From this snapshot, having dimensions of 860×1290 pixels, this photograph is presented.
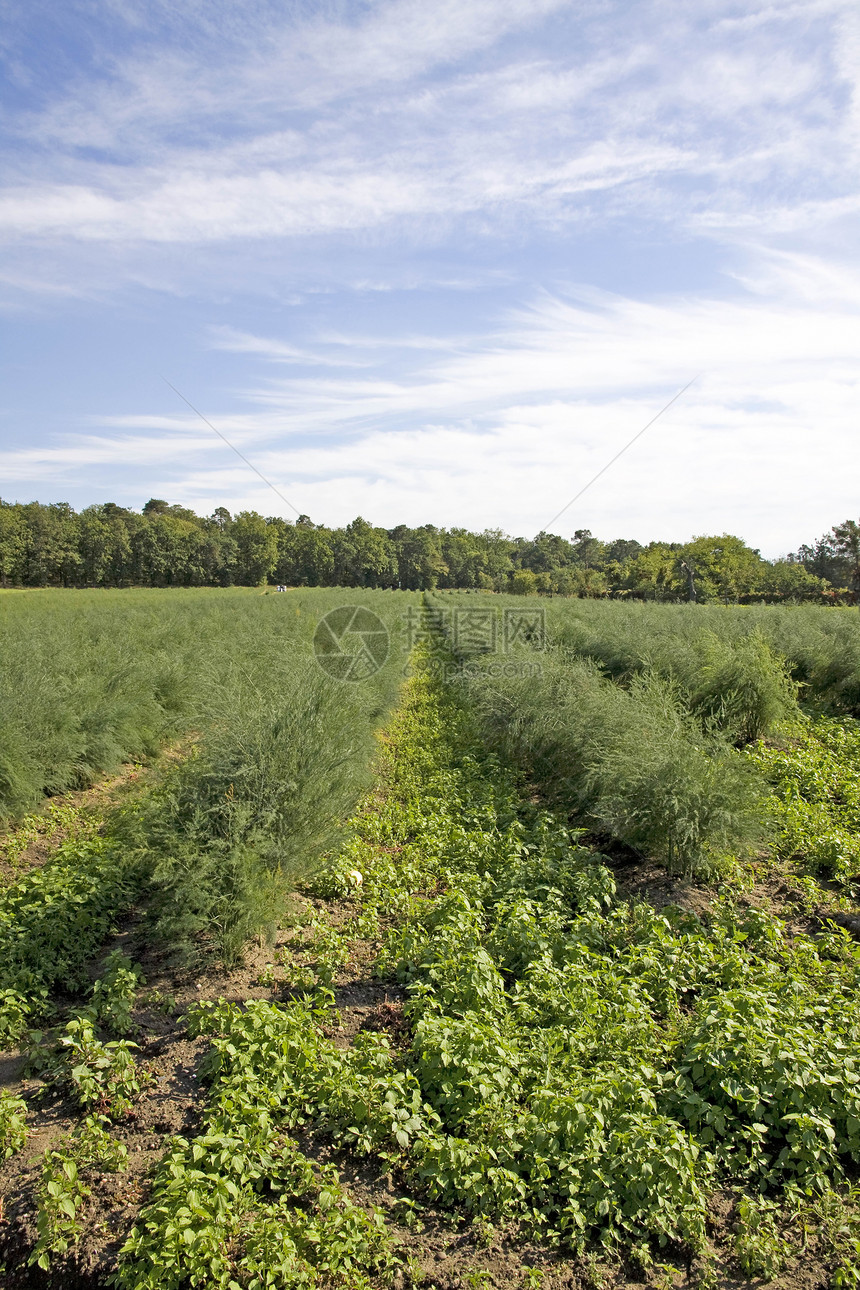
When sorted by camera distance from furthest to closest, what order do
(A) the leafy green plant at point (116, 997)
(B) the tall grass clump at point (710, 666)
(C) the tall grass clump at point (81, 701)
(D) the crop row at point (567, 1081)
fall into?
(B) the tall grass clump at point (710, 666)
(C) the tall grass clump at point (81, 701)
(A) the leafy green plant at point (116, 997)
(D) the crop row at point (567, 1081)

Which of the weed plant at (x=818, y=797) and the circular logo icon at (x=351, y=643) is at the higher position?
the circular logo icon at (x=351, y=643)

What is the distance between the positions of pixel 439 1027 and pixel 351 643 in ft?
48.6

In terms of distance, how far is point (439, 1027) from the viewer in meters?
4.14

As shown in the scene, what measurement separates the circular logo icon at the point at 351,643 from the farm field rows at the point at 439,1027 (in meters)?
3.81

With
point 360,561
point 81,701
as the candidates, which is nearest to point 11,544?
point 360,561

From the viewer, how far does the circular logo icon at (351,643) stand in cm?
1270

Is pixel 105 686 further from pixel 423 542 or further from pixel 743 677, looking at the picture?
pixel 423 542

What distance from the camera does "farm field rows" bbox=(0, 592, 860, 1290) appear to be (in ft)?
10.2

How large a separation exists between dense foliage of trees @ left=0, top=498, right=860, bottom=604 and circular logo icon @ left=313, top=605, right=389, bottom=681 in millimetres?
32188

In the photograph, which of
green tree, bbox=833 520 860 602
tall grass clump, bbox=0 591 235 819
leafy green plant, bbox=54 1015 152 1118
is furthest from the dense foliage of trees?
leafy green plant, bbox=54 1015 152 1118

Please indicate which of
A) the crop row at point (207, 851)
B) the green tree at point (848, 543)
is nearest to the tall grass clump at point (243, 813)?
the crop row at point (207, 851)

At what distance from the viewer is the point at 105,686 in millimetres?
11203

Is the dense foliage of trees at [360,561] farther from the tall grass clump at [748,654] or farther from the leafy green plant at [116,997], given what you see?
the leafy green plant at [116,997]

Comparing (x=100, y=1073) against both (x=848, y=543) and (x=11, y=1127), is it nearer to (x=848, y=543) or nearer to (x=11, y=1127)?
(x=11, y=1127)
